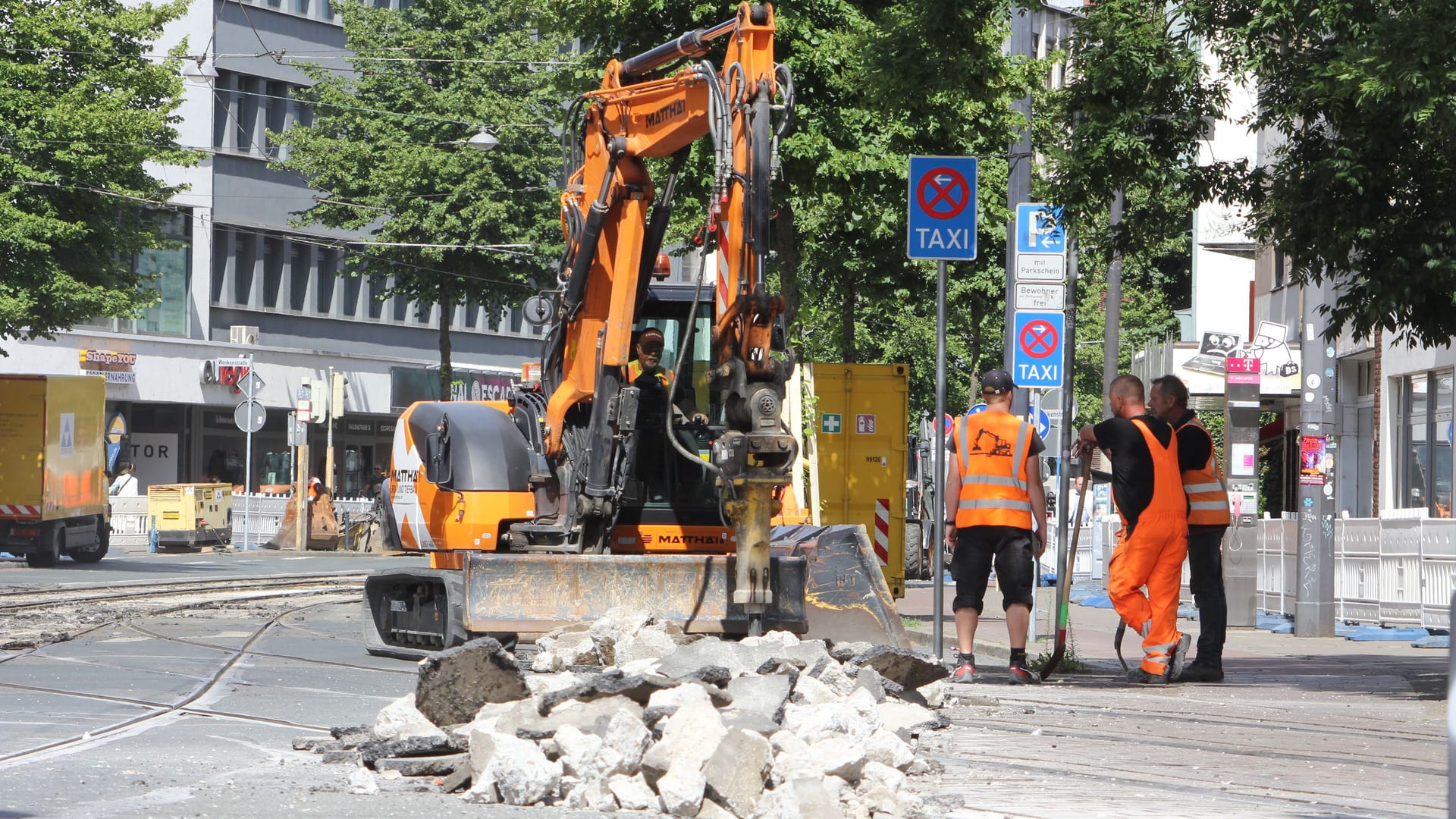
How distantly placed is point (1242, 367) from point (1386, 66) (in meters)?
10.9

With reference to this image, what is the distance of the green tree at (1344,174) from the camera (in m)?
11.3

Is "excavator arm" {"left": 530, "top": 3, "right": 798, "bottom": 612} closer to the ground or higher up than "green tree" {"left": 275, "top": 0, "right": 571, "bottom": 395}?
closer to the ground

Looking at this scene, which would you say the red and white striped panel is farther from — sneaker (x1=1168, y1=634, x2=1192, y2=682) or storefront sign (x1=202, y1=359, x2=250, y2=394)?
storefront sign (x1=202, y1=359, x2=250, y2=394)

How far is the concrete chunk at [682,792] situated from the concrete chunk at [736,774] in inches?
1.3

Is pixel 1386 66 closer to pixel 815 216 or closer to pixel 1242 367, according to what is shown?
pixel 1242 367

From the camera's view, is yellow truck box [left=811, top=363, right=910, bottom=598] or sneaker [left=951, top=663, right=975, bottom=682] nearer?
sneaker [left=951, top=663, right=975, bottom=682]

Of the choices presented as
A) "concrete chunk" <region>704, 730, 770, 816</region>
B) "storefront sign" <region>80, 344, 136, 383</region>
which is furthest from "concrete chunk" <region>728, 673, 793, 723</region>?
"storefront sign" <region>80, 344, 136, 383</region>

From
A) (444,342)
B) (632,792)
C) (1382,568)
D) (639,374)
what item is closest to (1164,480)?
(639,374)

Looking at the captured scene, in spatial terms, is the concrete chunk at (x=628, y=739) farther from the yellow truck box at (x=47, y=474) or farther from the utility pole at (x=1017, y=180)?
the yellow truck box at (x=47, y=474)

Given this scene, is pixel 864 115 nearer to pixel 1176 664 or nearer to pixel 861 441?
pixel 861 441

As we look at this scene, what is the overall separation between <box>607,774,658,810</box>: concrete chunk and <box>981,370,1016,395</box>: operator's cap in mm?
5328

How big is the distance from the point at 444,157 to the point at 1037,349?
1080 inches

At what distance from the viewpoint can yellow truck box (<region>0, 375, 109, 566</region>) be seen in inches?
1147

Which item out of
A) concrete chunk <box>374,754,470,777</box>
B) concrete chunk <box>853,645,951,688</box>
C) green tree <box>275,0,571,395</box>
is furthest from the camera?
green tree <box>275,0,571,395</box>
